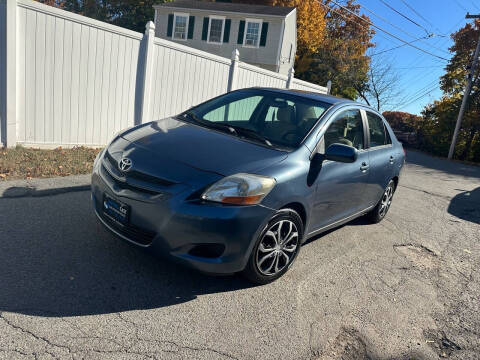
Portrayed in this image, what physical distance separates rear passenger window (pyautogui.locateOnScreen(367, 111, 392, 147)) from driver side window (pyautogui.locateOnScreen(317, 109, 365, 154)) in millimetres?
312

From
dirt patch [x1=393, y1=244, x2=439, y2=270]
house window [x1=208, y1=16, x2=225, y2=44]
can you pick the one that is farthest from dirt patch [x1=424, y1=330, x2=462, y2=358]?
house window [x1=208, y1=16, x2=225, y2=44]

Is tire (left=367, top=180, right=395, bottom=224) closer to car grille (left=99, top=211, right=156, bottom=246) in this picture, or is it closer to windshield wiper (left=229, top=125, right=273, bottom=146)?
windshield wiper (left=229, top=125, right=273, bottom=146)

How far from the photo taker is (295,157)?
3361 millimetres

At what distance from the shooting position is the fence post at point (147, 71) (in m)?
7.52

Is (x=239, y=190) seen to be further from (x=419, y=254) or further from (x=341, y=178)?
(x=419, y=254)

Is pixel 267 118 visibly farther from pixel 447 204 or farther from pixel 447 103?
pixel 447 103

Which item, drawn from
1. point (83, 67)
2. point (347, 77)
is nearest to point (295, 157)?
point (83, 67)

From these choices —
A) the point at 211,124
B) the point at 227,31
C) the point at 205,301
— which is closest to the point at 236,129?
the point at 211,124

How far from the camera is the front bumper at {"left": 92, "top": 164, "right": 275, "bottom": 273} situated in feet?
9.05

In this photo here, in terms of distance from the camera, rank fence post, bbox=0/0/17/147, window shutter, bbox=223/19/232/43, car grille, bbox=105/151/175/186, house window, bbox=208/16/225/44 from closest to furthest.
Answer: car grille, bbox=105/151/175/186 < fence post, bbox=0/0/17/147 < window shutter, bbox=223/19/232/43 < house window, bbox=208/16/225/44

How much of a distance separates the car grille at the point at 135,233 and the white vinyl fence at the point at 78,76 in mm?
4046

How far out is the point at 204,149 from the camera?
3260 millimetres

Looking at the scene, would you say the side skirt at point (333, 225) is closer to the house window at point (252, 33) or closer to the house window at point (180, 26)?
the house window at point (252, 33)

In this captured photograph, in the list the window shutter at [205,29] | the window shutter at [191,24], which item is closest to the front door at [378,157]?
the window shutter at [205,29]
